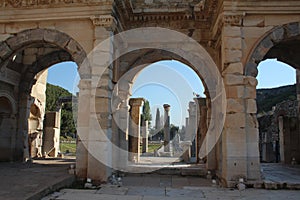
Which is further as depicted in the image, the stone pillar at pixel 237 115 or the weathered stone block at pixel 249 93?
the weathered stone block at pixel 249 93

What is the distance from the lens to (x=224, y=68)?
7062 mm

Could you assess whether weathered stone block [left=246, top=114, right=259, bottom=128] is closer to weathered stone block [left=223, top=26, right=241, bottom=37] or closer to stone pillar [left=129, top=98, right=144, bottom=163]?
weathered stone block [left=223, top=26, right=241, bottom=37]

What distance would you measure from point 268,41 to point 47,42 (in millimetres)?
5487

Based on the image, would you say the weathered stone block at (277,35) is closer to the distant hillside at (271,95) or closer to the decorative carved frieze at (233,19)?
the decorative carved frieze at (233,19)

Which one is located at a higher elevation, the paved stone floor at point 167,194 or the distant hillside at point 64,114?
the distant hillside at point 64,114

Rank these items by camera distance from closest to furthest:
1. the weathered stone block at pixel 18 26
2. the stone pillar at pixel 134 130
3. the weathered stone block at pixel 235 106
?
the weathered stone block at pixel 235 106 < the weathered stone block at pixel 18 26 < the stone pillar at pixel 134 130

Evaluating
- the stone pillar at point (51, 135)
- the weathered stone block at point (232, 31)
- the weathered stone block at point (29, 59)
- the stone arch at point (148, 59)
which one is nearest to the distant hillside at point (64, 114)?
the stone pillar at point (51, 135)

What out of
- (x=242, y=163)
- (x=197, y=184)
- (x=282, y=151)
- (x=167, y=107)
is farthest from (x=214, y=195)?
(x=167, y=107)

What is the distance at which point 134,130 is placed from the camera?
42.3ft

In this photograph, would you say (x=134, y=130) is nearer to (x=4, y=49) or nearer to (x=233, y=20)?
(x=4, y=49)

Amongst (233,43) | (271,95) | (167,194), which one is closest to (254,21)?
(233,43)

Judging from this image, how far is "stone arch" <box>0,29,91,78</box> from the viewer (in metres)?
7.53

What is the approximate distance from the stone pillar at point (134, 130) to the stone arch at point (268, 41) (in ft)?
21.9

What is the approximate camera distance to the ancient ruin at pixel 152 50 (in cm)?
682
